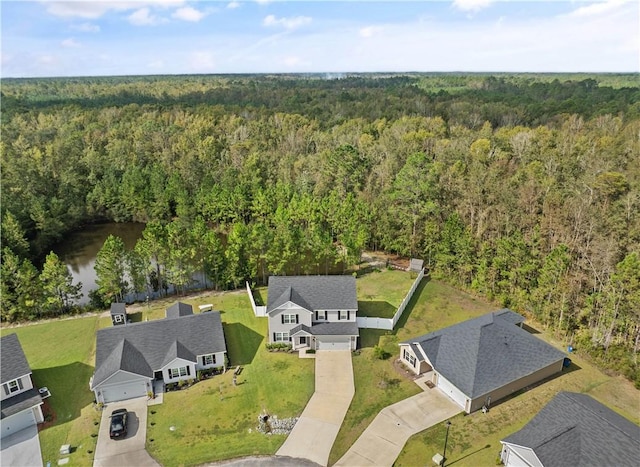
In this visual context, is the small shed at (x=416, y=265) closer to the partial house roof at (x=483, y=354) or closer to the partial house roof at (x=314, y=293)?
the partial house roof at (x=314, y=293)

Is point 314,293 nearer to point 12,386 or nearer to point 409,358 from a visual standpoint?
point 409,358

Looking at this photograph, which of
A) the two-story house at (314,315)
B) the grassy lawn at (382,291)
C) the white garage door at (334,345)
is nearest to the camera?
the two-story house at (314,315)

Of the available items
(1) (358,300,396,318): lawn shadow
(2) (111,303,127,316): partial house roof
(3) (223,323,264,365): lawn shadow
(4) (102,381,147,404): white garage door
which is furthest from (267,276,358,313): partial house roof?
(2) (111,303,127,316): partial house roof

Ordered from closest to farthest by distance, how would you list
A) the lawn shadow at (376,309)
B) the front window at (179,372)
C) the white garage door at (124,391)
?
the white garage door at (124,391) < the front window at (179,372) < the lawn shadow at (376,309)

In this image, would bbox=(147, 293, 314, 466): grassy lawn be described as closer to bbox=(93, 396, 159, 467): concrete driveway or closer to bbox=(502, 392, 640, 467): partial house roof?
bbox=(93, 396, 159, 467): concrete driveway

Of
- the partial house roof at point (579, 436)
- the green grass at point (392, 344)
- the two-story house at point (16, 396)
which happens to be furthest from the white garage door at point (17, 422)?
the partial house roof at point (579, 436)

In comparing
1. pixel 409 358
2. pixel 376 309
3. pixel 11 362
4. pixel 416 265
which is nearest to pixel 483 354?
pixel 409 358
